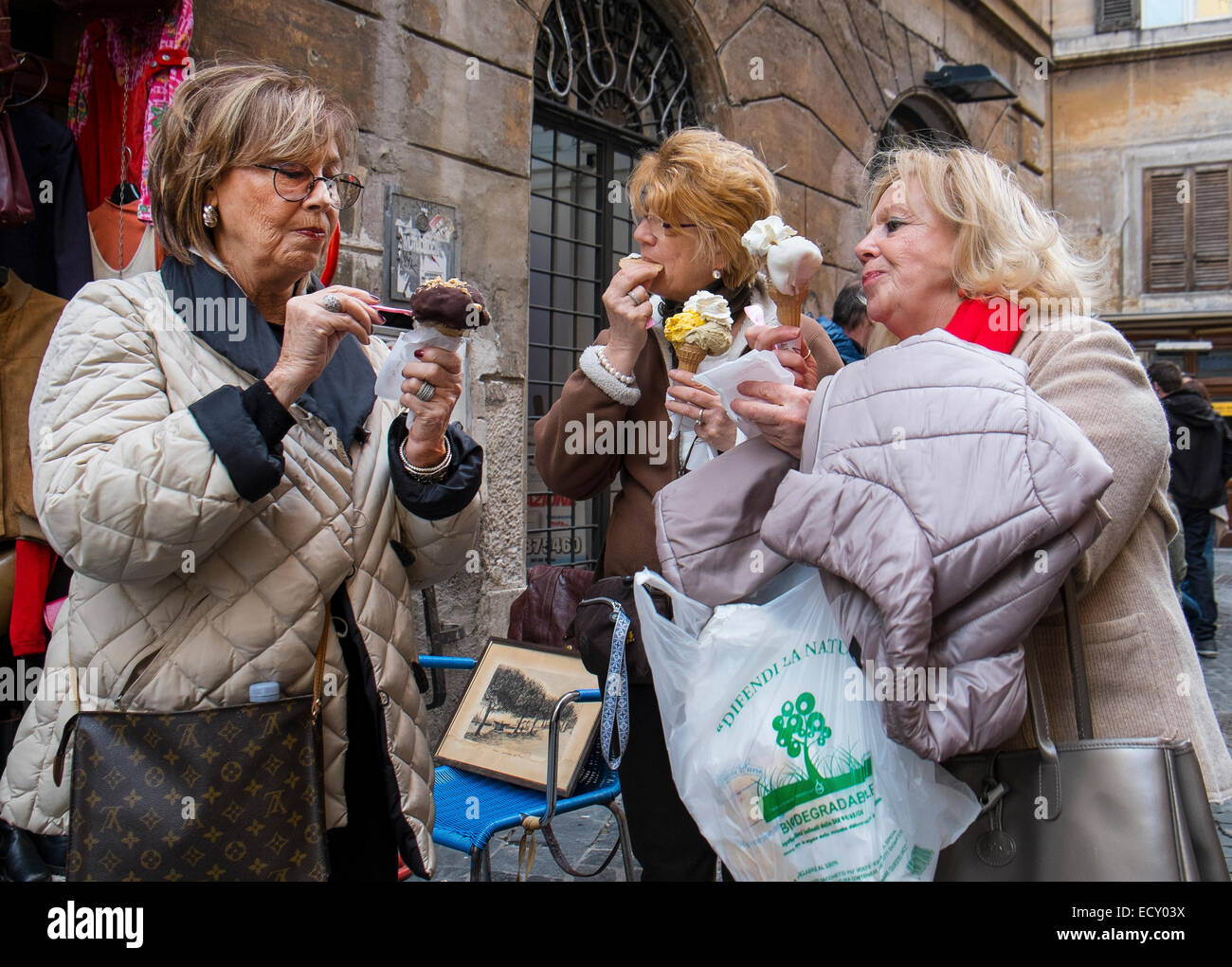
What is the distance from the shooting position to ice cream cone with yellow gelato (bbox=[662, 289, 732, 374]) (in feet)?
6.68

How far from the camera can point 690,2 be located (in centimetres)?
651

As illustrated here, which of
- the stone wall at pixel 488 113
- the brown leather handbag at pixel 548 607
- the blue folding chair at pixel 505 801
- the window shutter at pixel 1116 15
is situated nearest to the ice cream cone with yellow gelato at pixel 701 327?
the blue folding chair at pixel 505 801

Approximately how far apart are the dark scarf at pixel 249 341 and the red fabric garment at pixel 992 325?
1066 mm

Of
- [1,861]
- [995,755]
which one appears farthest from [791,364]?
[1,861]

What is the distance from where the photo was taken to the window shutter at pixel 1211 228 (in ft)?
48.2

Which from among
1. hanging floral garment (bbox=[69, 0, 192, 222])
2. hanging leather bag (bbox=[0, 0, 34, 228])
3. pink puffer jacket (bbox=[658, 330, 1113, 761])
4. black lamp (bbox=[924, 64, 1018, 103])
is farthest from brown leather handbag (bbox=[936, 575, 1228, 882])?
black lamp (bbox=[924, 64, 1018, 103])

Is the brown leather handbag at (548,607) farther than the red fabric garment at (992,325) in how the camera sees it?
Yes

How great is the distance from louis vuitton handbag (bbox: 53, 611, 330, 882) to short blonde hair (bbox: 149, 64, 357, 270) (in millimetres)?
783

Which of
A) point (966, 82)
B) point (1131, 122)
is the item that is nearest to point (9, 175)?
point (966, 82)

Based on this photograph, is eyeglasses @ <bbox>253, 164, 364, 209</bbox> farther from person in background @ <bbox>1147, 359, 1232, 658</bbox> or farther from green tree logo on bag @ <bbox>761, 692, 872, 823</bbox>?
person in background @ <bbox>1147, 359, 1232, 658</bbox>

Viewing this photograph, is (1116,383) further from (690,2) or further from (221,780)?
(690,2)

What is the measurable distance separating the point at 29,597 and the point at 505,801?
1.55 m

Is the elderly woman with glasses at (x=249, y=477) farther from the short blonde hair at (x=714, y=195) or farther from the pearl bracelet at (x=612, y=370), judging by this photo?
the short blonde hair at (x=714, y=195)
